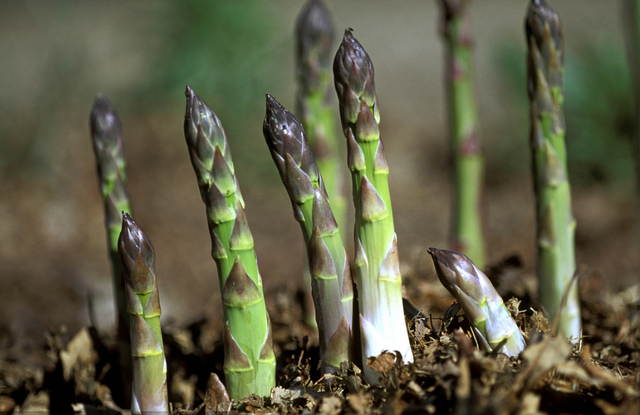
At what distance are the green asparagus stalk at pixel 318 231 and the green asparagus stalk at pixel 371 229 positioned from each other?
0.04m

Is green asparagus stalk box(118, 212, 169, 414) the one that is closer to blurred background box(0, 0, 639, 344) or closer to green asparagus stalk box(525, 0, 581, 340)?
green asparagus stalk box(525, 0, 581, 340)

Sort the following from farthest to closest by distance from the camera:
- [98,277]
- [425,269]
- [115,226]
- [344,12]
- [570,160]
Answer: [344,12]
[570,160]
[98,277]
[425,269]
[115,226]

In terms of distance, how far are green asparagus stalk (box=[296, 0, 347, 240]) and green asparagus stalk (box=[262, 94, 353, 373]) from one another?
0.89 m

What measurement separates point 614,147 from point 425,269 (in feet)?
9.04

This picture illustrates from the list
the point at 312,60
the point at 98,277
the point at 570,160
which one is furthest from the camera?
the point at 570,160

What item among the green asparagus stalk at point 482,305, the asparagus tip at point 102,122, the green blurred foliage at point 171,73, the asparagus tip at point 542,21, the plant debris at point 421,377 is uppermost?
the green blurred foliage at point 171,73

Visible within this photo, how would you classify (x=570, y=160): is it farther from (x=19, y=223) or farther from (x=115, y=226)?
(x=19, y=223)

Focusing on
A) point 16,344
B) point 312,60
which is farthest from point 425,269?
point 16,344

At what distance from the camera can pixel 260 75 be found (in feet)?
15.5

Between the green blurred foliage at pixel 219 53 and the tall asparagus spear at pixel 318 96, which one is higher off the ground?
the green blurred foliage at pixel 219 53

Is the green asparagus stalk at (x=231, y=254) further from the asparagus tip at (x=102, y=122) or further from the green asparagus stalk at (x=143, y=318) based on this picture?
the asparagus tip at (x=102, y=122)

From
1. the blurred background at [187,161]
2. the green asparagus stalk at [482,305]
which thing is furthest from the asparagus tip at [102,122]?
the blurred background at [187,161]

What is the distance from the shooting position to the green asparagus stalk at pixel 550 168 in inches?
58.9

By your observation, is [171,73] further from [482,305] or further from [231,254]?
[482,305]
